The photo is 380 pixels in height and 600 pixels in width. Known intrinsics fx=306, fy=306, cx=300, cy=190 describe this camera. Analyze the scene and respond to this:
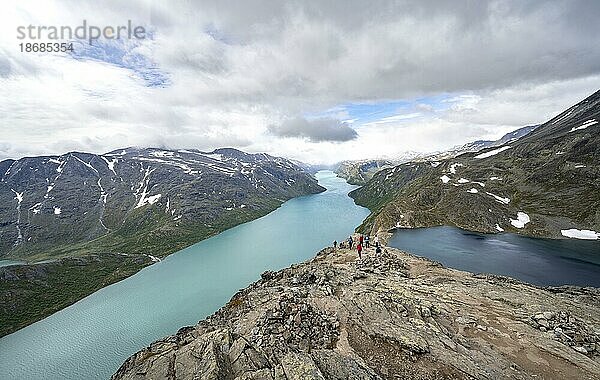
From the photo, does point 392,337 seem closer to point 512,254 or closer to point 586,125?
point 512,254

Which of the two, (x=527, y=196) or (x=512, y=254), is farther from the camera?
(x=527, y=196)

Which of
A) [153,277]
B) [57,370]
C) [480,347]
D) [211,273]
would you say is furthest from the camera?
[153,277]

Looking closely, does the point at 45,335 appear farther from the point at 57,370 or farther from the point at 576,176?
the point at 576,176

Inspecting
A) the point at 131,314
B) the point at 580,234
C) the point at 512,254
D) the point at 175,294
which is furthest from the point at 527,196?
the point at 131,314

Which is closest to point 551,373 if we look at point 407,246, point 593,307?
point 593,307

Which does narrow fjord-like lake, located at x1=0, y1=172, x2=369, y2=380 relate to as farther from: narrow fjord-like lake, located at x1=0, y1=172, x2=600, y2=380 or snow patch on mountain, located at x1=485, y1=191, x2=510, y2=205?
snow patch on mountain, located at x1=485, y1=191, x2=510, y2=205

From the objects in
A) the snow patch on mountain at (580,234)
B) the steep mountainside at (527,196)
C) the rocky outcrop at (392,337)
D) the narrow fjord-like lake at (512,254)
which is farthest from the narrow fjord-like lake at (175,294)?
the rocky outcrop at (392,337)
